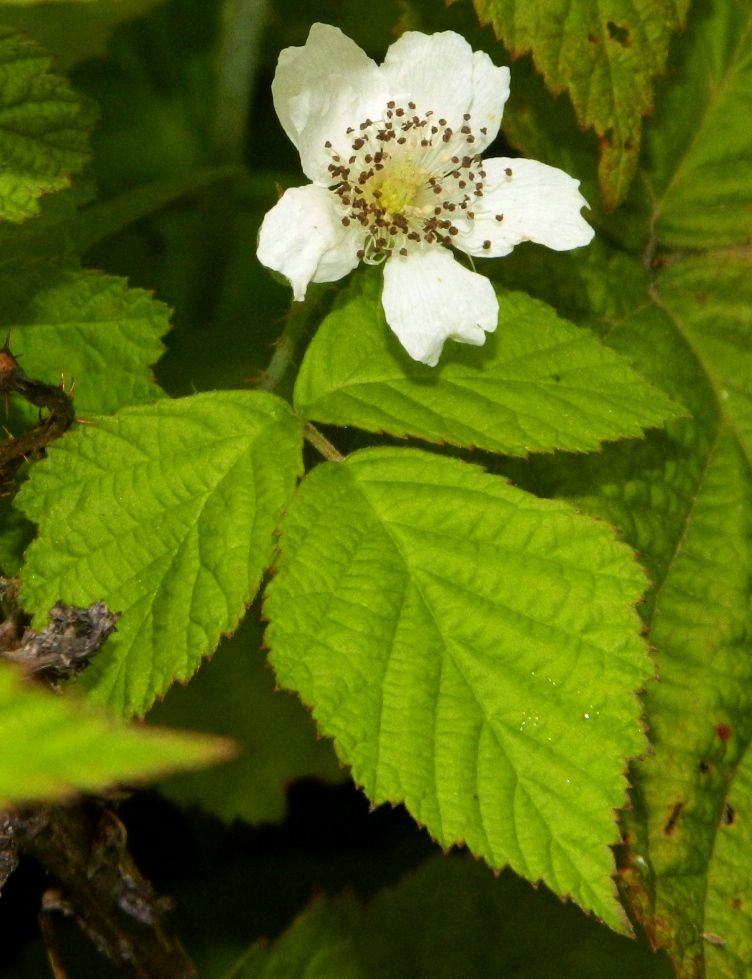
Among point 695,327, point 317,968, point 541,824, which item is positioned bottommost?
point 317,968

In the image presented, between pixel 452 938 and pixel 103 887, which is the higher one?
pixel 103 887

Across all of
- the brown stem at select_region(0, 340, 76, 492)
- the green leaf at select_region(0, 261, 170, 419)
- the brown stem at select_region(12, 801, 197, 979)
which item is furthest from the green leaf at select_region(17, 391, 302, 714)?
the brown stem at select_region(12, 801, 197, 979)

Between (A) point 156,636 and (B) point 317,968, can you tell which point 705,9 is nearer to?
(A) point 156,636

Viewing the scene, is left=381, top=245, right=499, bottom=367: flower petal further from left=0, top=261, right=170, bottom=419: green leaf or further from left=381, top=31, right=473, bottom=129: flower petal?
left=0, top=261, right=170, bottom=419: green leaf

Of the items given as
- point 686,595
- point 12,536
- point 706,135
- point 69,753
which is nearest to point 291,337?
point 12,536

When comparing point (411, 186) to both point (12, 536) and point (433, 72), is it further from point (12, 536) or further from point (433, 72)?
point (12, 536)

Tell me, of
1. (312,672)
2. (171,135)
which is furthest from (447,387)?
(171,135)

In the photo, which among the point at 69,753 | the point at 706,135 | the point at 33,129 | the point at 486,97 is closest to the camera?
the point at 69,753
